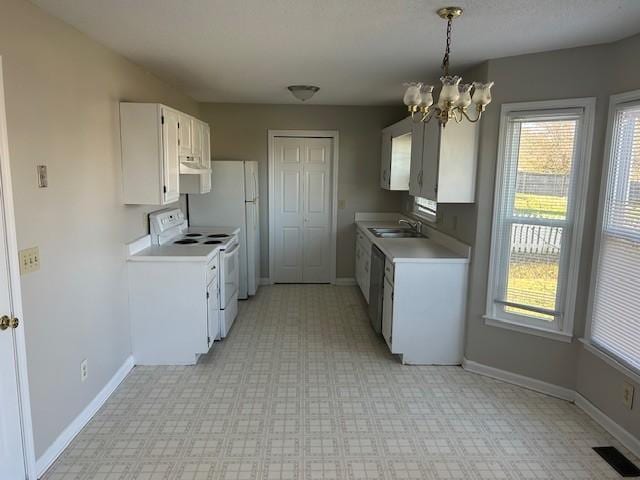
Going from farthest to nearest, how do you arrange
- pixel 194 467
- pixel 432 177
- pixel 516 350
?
pixel 432 177 < pixel 516 350 < pixel 194 467

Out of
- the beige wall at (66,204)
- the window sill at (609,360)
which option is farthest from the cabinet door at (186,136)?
the window sill at (609,360)

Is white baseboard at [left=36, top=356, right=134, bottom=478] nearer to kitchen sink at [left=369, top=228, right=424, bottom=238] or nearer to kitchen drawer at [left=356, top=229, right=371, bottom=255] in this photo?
kitchen drawer at [left=356, top=229, right=371, bottom=255]

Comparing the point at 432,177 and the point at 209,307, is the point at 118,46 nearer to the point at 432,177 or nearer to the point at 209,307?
the point at 209,307

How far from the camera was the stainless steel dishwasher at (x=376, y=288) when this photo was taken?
422 centimetres

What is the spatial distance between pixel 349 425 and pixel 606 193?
7.39 ft

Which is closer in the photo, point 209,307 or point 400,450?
point 400,450

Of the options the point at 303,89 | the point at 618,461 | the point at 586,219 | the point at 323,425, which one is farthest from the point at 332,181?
the point at 618,461

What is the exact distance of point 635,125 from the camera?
8.87 feet

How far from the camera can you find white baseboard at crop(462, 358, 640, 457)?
2.71 metres

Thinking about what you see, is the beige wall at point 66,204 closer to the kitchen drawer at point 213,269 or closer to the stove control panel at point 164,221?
the stove control panel at point 164,221

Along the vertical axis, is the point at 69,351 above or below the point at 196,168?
below

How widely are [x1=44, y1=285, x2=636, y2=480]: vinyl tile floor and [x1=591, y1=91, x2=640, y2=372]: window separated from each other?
0.63 m

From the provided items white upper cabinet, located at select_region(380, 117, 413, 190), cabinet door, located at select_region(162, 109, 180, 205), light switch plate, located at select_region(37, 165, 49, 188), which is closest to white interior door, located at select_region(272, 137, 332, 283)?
white upper cabinet, located at select_region(380, 117, 413, 190)

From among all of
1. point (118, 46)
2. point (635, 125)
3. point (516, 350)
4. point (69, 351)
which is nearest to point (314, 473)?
point (69, 351)
